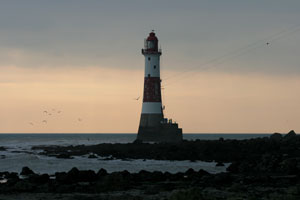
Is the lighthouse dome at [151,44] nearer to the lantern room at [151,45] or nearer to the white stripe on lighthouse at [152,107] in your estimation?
the lantern room at [151,45]

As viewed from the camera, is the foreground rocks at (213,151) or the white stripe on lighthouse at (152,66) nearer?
the foreground rocks at (213,151)

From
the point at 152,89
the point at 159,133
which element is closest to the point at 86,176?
the point at 152,89

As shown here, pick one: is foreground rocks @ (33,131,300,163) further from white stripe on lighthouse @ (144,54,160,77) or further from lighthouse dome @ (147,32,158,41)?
lighthouse dome @ (147,32,158,41)

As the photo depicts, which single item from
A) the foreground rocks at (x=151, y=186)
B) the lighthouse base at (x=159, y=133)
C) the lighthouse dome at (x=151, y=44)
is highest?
the lighthouse dome at (x=151, y=44)

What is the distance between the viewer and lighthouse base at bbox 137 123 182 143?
232 feet

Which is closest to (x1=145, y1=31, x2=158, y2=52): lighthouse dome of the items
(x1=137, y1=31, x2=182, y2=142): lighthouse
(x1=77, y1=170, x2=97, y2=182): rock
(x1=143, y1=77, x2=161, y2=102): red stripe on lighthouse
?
(x1=137, y1=31, x2=182, y2=142): lighthouse

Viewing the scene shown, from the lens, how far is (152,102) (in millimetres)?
69500

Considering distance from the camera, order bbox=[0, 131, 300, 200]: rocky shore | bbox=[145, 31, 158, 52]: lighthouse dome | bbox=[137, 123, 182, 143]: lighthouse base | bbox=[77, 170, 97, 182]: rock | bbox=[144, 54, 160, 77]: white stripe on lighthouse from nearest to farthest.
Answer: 1. bbox=[0, 131, 300, 200]: rocky shore
2. bbox=[77, 170, 97, 182]: rock
3. bbox=[144, 54, 160, 77]: white stripe on lighthouse
4. bbox=[145, 31, 158, 52]: lighthouse dome
5. bbox=[137, 123, 182, 143]: lighthouse base

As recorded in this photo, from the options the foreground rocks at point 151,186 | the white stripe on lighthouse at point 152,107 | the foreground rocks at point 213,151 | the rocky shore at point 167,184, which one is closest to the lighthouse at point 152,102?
the white stripe on lighthouse at point 152,107

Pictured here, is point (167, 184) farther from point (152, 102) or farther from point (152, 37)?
point (152, 37)

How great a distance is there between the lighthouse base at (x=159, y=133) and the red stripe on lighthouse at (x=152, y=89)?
11.9 ft

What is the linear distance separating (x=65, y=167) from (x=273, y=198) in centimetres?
2406

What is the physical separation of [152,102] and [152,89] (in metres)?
1.60

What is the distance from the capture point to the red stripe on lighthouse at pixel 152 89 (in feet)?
226
